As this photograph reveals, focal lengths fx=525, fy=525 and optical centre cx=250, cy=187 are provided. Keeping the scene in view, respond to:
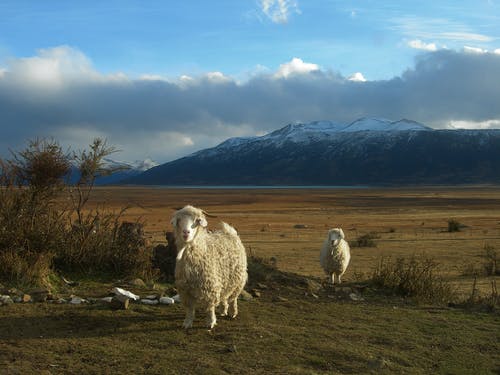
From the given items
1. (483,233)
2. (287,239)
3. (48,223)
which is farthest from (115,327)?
(483,233)

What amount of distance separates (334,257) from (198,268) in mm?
8388

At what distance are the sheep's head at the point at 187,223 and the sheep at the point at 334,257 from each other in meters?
8.36

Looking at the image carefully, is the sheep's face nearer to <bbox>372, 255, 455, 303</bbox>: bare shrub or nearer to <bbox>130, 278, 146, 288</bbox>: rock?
<bbox>130, 278, 146, 288</bbox>: rock

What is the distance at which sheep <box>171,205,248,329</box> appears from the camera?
845 cm

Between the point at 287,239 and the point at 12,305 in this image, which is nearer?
the point at 12,305

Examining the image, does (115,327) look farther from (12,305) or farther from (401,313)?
(401,313)

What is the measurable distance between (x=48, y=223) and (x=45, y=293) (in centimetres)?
241

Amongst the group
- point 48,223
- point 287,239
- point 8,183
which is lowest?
point 287,239

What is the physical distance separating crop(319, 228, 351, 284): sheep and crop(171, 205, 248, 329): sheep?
7449 millimetres

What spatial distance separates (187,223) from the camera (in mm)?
8359

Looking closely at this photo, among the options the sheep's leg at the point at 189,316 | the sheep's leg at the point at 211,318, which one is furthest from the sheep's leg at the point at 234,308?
the sheep's leg at the point at 189,316

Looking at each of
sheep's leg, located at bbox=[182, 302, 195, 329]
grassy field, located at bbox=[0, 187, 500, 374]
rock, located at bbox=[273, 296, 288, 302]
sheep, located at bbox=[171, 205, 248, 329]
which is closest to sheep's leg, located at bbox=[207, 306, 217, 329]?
sheep, located at bbox=[171, 205, 248, 329]

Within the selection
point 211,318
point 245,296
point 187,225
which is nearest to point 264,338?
point 211,318

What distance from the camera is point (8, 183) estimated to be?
1219cm
